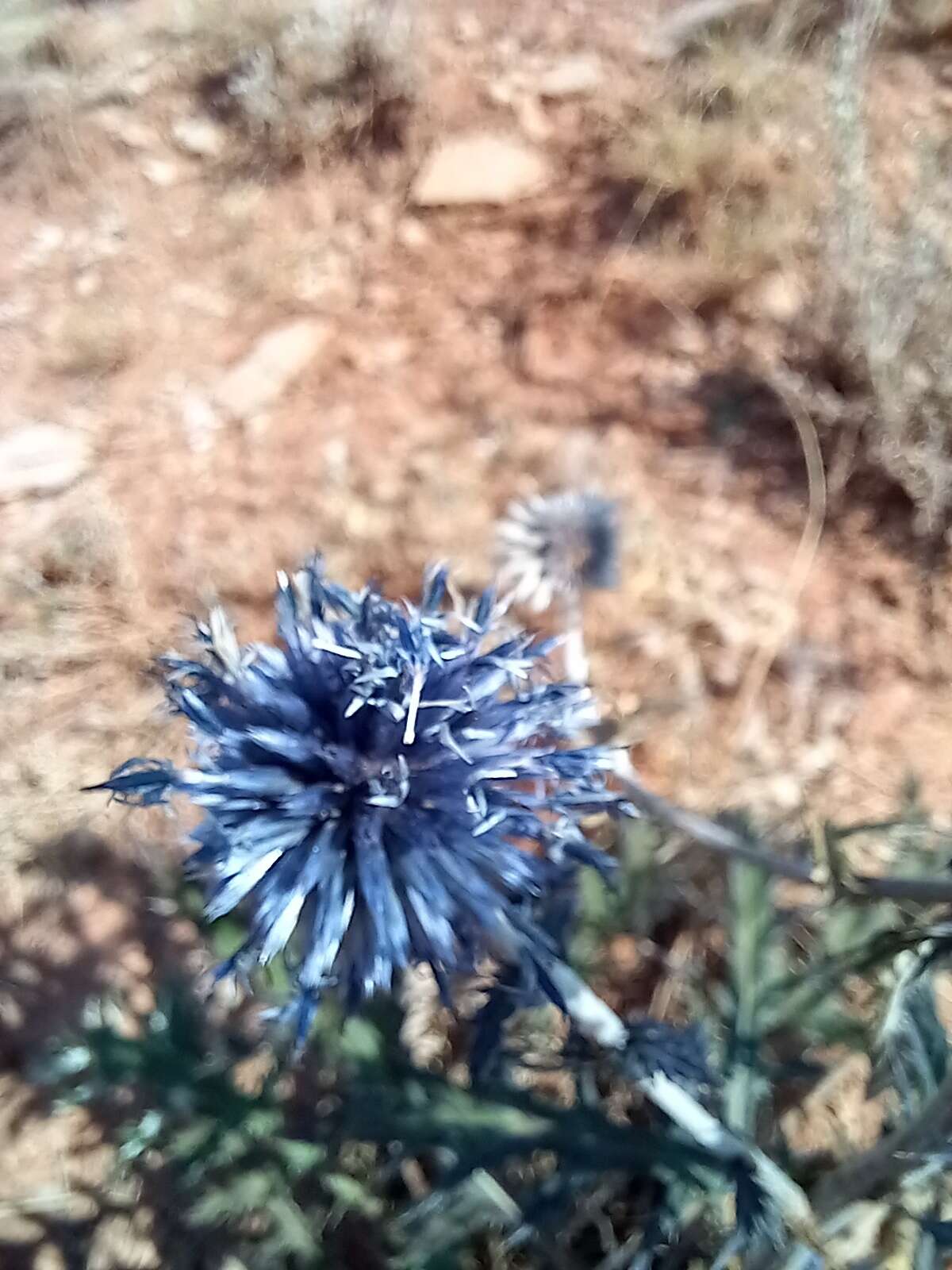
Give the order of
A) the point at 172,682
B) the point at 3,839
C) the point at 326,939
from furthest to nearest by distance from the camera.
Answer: the point at 3,839
the point at 172,682
the point at 326,939

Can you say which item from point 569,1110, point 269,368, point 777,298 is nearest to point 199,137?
point 269,368

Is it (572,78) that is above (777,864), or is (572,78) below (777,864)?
above

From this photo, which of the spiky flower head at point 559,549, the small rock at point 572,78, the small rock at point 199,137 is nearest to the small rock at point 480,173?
the small rock at point 572,78

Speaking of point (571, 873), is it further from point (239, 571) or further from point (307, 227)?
point (307, 227)

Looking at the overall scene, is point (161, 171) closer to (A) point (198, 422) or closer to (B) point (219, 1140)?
(A) point (198, 422)

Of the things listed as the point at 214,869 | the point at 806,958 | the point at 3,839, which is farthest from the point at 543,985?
the point at 3,839

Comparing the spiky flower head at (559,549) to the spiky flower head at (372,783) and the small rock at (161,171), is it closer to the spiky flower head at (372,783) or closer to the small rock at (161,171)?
the spiky flower head at (372,783)

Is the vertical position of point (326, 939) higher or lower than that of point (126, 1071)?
higher
